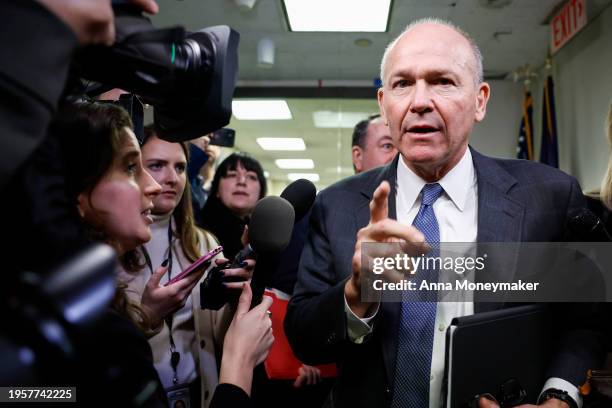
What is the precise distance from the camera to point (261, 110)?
6.06m

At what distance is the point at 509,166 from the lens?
1203 mm

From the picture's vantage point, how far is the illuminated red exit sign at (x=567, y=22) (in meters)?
3.11

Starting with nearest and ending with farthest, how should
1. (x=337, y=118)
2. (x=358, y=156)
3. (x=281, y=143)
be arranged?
(x=358, y=156)
(x=337, y=118)
(x=281, y=143)

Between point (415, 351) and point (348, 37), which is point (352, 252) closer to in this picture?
point (415, 351)

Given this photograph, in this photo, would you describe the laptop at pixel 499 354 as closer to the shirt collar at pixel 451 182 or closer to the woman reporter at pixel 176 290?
the shirt collar at pixel 451 182

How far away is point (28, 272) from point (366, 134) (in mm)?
2274

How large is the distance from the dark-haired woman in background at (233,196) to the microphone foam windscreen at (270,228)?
48.9 inches

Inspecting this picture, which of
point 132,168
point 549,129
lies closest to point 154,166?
point 132,168

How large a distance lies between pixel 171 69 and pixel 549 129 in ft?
13.6

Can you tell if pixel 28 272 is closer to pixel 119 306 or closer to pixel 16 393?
pixel 16 393

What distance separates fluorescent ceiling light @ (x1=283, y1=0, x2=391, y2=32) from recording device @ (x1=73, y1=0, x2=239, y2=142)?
2.92 metres

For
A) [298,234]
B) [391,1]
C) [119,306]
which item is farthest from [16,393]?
[391,1]

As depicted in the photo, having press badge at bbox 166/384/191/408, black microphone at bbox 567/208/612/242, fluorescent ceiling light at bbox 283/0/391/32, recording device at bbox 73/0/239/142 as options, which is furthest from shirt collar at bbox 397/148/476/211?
fluorescent ceiling light at bbox 283/0/391/32

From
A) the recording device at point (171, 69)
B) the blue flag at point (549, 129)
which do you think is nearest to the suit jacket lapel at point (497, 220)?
the recording device at point (171, 69)
